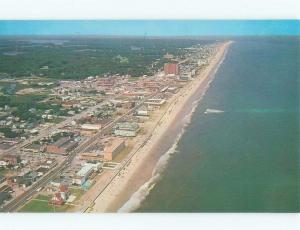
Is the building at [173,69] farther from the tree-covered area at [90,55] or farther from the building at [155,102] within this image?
the building at [155,102]

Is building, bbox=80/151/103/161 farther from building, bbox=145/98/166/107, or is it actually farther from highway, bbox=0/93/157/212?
building, bbox=145/98/166/107

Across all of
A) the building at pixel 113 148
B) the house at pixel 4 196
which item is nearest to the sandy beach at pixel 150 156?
the building at pixel 113 148

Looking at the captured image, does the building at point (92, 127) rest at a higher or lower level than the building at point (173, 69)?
lower

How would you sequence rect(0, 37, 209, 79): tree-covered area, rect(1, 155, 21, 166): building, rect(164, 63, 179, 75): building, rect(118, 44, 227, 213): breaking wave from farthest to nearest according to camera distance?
rect(164, 63, 179, 75): building
rect(0, 37, 209, 79): tree-covered area
rect(1, 155, 21, 166): building
rect(118, 44, 227, 213): breaking wave

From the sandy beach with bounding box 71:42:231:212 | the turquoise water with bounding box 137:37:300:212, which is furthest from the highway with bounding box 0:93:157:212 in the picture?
the turquoise water with bounding box 137:37:300:212

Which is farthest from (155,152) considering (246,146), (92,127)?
(246,146)

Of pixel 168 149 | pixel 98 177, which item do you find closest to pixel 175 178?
pixel 168 149

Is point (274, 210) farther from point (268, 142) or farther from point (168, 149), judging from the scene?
point (168, 149)

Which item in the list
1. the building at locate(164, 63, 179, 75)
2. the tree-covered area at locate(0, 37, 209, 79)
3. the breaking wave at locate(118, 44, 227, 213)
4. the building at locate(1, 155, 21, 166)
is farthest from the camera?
the building at locate(164, 63, 179, 75)
